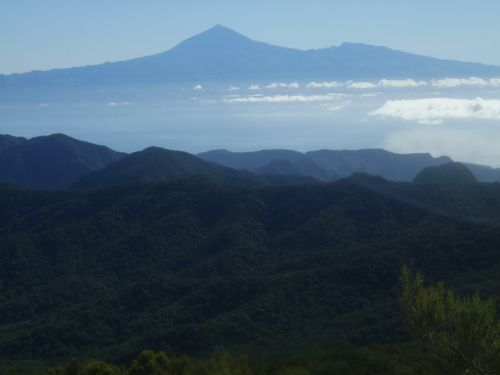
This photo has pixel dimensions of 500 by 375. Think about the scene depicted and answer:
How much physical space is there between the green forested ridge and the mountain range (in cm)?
1298

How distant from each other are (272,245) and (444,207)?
28.7 ft

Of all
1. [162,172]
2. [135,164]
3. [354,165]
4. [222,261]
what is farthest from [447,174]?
[354,165]

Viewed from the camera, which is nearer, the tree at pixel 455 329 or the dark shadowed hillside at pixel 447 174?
the tree at pixel 455 329

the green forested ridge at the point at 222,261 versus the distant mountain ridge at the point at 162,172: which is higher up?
the distant mountain ridge at the point at 162,172

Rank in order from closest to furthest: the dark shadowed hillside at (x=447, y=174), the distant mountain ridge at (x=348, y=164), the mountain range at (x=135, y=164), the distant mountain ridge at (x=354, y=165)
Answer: the dark shadowed hillside at (x=447, y=174) → the mountain range at (x=135, y=164) → the distant mountain ridge at (x=354, y=165) → the distant mountain ridge at (x=348, y=164)

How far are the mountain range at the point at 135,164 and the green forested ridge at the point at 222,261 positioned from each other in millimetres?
12983

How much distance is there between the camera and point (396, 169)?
7519 centimetres

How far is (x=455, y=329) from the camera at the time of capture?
7711mm

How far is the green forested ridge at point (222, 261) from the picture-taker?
20344 mm

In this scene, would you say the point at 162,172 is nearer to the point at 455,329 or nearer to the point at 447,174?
the point at 447,174

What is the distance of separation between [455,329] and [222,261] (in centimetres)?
2370

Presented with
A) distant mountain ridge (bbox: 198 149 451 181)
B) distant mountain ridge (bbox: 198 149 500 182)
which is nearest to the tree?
distant mountain ridge (bbox: 198 149 500 182)

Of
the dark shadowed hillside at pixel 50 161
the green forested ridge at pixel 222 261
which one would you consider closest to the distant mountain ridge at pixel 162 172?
the green forested ridge at pixel 222 261

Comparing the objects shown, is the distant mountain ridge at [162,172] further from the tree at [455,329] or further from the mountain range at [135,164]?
the tree at [455,329]
